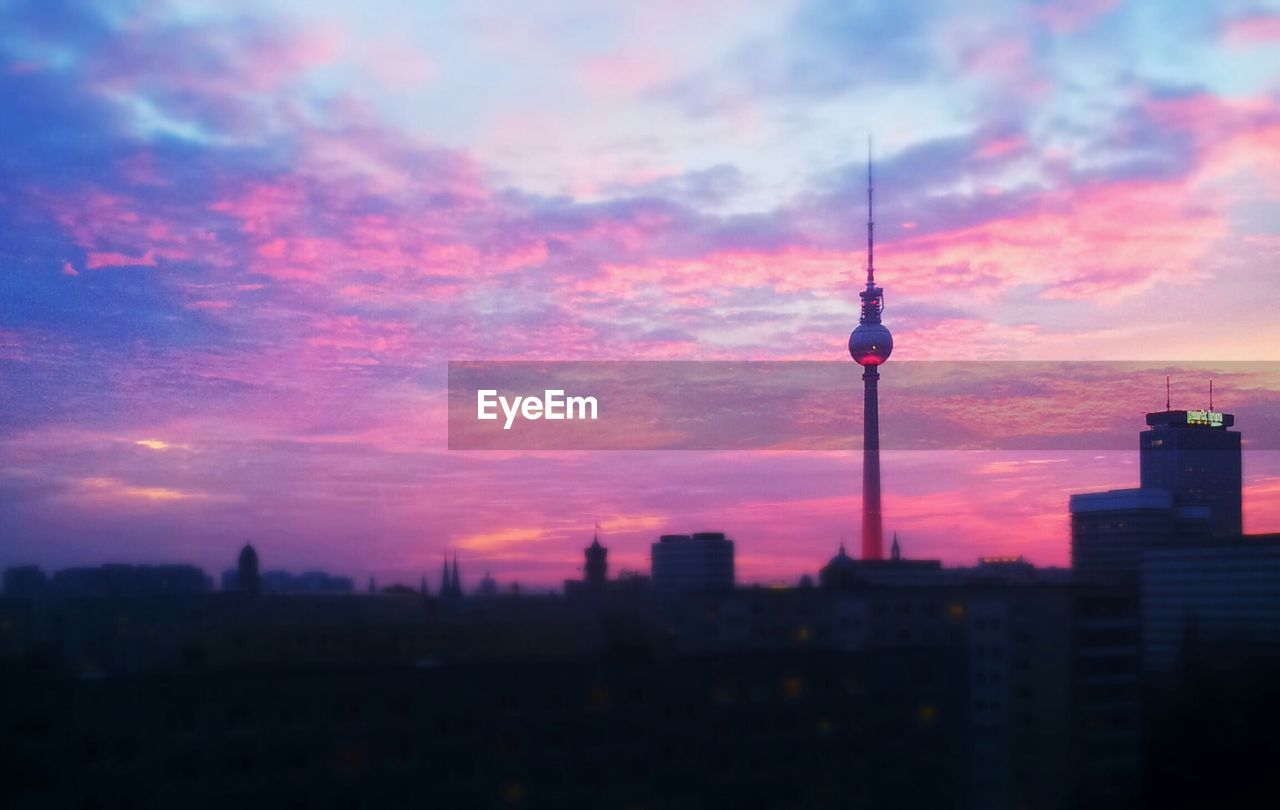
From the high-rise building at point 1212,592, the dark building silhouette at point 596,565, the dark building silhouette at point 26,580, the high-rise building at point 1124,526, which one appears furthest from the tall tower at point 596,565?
the high-rise building at point 1124,526

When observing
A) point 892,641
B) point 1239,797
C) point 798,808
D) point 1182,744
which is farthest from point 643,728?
point 1182,744

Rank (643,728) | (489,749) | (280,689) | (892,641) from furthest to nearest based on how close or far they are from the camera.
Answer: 1. (892,641)
2. (643,728)
3. (489,749)
4. (280,689)

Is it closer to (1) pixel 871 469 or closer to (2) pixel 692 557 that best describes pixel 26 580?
(2) pixel 692 557

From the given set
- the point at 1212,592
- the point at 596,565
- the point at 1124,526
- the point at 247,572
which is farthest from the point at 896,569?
the point at 1124,526

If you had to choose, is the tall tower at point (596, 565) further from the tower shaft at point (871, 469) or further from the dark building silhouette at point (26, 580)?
the tower shaft at point (871, 469)

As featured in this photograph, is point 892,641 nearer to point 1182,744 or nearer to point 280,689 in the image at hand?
point 1182,744

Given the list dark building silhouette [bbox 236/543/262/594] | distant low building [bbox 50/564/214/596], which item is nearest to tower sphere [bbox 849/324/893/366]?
dark building silhouette [bbox 236/543/262/594]

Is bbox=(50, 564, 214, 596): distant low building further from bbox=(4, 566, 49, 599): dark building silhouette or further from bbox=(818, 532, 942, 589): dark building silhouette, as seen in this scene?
bbox=(818, 532, 942, 589): dark building silhouette
